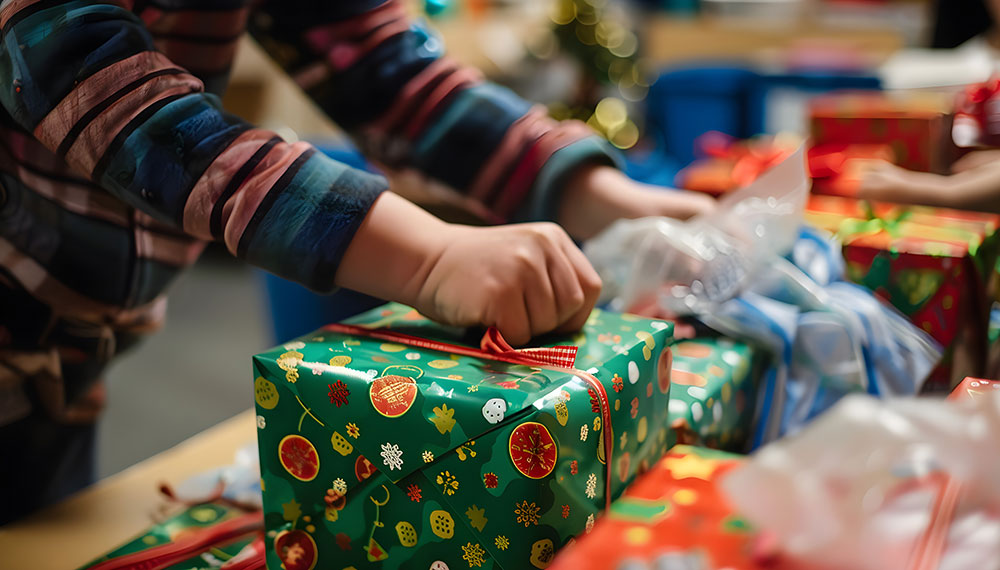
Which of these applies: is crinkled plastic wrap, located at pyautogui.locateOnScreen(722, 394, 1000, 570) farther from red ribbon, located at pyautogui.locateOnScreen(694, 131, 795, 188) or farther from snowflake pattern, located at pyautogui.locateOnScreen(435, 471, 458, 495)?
red ribbon, located at pyautogui.locateOnScreen(694, 131, 795, 188)

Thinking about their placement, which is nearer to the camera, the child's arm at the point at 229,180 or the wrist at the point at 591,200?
the child's arm at the point at 229,180

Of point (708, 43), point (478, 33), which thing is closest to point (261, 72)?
point (478, 33)

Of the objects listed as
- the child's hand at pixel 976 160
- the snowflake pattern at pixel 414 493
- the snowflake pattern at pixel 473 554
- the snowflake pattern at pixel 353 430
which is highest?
the child's hand at pixel 976 160

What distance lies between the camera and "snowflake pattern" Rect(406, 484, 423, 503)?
389mm

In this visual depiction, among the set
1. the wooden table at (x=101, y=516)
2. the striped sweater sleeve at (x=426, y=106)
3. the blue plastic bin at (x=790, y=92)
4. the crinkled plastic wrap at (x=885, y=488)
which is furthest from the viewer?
the blue plastic bin at (x=790, y=92)

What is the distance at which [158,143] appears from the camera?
Result: 0.40 meters

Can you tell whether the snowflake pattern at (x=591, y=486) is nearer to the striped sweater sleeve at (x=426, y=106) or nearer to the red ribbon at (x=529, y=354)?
the red ribbon at (x=529, y=354)

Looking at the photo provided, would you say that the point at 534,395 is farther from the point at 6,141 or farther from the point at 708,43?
the point at 708,43

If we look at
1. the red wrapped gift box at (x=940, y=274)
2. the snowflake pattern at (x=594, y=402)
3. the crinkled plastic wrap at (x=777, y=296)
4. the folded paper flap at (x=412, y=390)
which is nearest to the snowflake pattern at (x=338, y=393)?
the folded paper flap at (x=412, y=390)

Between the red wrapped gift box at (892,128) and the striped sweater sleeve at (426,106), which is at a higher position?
the striped sweater sleeve at (426,106)

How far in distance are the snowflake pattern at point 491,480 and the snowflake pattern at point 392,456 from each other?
44 millimetres

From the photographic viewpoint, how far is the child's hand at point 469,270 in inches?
16.6

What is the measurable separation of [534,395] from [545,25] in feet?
5.56

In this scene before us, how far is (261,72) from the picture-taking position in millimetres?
2568
